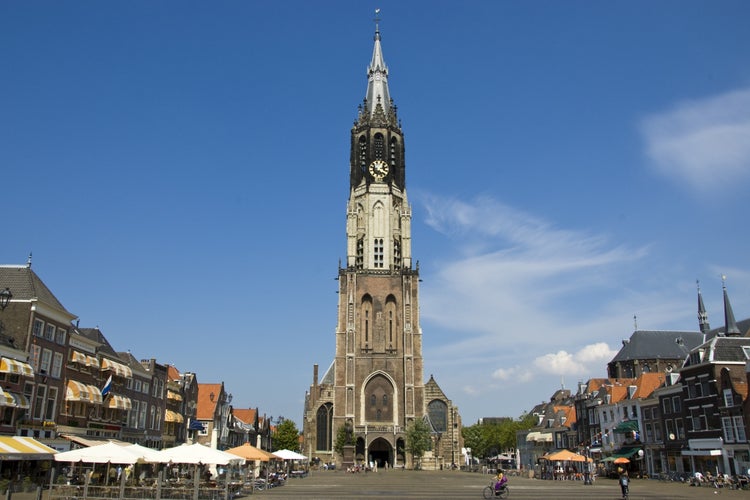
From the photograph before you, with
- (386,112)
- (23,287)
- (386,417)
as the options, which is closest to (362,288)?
(386,417)

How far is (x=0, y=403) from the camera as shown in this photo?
29.2 metres

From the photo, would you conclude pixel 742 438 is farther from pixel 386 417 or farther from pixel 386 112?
pixel 386 112

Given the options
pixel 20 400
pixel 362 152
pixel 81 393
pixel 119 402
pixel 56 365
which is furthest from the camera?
pixel 362 152

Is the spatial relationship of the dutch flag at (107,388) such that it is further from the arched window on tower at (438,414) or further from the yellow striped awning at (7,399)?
the arched window on tower at (438,414)

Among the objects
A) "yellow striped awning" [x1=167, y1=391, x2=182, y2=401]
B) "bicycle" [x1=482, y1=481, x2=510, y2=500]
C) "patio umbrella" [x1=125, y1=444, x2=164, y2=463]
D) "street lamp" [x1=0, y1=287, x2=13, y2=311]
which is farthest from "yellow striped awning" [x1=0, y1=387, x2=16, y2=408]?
"yellow striped awning" [x1=167, y1=391, x2=182, y2=401]

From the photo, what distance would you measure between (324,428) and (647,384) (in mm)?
37314

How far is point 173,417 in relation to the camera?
54.3m

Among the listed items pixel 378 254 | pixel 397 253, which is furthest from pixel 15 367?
pixel 397 253

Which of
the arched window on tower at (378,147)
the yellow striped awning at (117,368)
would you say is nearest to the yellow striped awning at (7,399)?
the yellow striped awning at (117,368)

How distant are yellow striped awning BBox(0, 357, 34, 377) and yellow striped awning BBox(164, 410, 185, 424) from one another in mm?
23012

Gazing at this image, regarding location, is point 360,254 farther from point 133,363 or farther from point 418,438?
point 133,363

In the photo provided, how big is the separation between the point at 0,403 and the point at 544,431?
7084 centimetres

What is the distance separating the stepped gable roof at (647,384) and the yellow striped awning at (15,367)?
1942 inches

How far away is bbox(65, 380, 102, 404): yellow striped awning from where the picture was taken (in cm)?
3716
